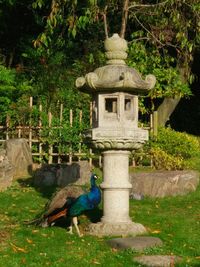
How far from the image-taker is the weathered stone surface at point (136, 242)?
390 inches

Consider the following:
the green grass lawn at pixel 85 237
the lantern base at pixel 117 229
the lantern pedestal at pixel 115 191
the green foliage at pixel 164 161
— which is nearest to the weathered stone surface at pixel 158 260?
the green grass lawn at pixel 85 237

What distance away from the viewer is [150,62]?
2134 cm

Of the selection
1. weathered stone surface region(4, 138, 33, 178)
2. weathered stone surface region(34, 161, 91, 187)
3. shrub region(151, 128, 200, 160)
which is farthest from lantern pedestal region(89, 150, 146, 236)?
shrub region(151, 128, 200, 160)

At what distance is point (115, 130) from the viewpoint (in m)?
11.1

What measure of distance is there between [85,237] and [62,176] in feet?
18.4

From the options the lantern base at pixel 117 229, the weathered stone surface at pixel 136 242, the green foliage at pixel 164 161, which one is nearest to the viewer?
the weathered stone surface at pixel 136 242

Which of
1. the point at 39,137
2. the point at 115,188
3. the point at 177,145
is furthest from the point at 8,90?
the point at 115,188

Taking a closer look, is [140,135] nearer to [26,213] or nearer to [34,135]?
[26,213]

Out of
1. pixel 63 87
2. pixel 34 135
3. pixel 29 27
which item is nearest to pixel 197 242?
pixel 34 135

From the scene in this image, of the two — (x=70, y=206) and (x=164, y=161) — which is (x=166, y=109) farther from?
(x=70, y=206)

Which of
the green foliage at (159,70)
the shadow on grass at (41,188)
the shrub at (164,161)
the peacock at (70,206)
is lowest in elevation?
the peacock at (70,206)

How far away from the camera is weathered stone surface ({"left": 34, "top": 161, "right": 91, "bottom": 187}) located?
16.3m

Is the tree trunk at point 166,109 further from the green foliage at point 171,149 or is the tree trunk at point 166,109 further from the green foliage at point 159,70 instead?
the green foliage at point 171,149

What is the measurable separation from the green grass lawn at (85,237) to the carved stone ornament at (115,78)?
2498 mm
